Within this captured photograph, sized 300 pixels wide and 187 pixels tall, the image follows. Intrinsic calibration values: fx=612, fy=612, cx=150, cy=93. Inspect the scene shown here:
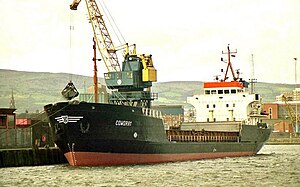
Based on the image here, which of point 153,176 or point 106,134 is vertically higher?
point 106,134

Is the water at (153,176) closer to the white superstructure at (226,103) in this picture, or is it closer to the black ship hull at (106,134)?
the black ship hull at (106,134)

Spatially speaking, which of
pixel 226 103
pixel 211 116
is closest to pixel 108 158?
pixel 211 116

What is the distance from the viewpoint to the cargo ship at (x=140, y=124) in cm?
3844

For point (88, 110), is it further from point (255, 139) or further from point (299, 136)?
point (299, 136)

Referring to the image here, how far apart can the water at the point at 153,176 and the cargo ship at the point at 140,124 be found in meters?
1.43

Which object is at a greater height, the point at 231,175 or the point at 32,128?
the point at 32,128

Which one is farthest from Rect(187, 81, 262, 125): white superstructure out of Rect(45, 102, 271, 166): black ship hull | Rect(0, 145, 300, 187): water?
Rect(0, 145, 300, 187): water

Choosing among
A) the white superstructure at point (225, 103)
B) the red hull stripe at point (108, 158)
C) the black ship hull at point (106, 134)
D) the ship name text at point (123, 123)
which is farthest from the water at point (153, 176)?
the white superstructure at point (225, 103)

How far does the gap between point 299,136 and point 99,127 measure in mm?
83216

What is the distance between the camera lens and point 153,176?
3425cm

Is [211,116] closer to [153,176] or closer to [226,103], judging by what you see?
[226,103]

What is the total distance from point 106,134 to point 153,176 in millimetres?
5808

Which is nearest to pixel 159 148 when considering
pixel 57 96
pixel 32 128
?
pixel 32 128

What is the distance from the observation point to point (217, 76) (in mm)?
65500
